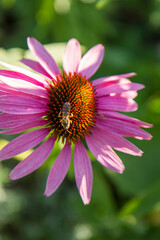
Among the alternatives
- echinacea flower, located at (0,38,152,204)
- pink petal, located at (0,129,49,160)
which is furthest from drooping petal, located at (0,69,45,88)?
pink petal, located at (0,129,49,160)

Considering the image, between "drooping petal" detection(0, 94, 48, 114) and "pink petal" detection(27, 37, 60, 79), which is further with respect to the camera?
"pink petal" detection(27, 37, 60, 79)

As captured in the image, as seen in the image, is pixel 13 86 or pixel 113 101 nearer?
pixel 13 86

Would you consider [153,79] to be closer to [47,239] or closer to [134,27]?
[134,27]

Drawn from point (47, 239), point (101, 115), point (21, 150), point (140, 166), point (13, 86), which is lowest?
point (47, 239)

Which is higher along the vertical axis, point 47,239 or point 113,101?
point 113,101

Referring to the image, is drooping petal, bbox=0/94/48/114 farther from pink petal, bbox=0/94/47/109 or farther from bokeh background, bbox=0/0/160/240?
bokeh background, bbox=0/0/160/240

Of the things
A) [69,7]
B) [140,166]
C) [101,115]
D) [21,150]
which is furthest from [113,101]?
[69,7]

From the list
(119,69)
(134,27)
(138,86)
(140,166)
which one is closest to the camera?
(138,86)

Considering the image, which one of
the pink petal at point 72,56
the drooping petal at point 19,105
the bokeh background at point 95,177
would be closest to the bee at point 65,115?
the drooping petal at point 19,105
